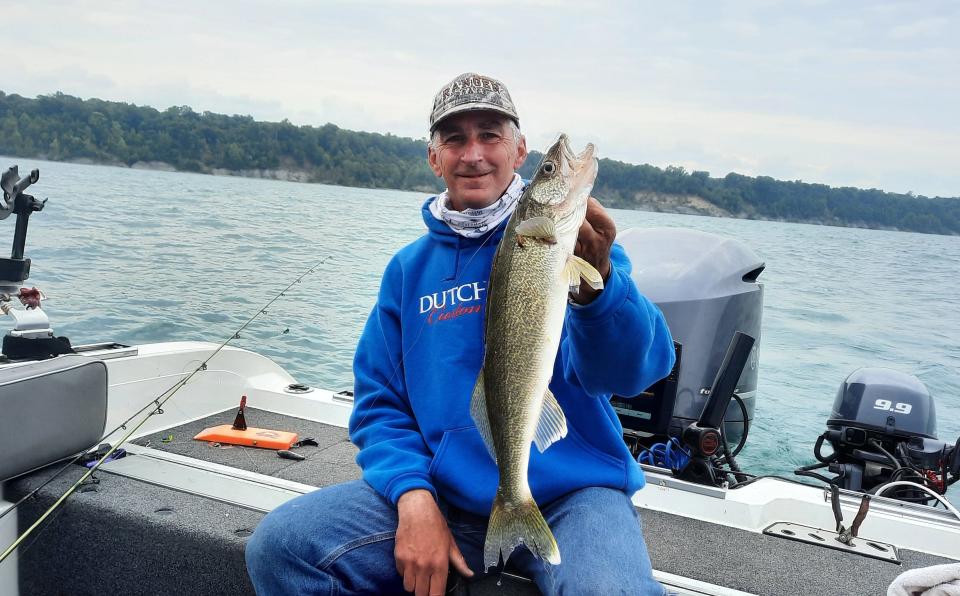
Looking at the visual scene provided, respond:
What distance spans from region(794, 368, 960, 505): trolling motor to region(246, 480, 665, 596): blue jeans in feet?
8.35

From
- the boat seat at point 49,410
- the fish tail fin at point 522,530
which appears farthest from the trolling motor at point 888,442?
the boat seat at point 49,410

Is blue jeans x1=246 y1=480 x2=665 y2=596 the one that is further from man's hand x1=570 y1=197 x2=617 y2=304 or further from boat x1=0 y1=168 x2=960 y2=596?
man's hand x1=570 y1=197 x2=617 y2=304

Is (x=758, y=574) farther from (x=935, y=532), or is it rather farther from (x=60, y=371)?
(x=60, y=371)

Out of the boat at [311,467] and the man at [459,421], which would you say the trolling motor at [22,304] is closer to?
the boat at [311,467]

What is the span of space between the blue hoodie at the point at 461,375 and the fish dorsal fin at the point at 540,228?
267 millimetres

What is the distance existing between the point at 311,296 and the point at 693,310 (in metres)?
10.0

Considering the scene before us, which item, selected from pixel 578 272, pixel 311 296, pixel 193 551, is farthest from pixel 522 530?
pixel 311 296

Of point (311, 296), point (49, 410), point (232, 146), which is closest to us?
point (49, 410)

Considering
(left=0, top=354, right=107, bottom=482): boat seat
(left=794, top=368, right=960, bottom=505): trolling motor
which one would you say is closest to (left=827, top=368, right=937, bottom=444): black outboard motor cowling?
(left=794, top=368, right=960, bottom=505): trolling motor

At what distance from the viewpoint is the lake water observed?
10.4 meters

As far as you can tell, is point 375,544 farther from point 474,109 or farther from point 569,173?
point 474,109

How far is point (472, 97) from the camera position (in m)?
2.49

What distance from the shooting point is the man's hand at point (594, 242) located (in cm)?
198

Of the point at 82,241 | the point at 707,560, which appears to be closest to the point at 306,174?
the point at 707,560
